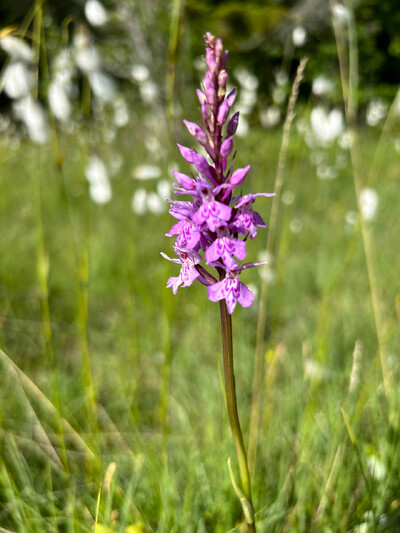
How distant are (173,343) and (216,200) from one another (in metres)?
2.28

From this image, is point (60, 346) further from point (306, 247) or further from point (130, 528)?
point (306, 247)

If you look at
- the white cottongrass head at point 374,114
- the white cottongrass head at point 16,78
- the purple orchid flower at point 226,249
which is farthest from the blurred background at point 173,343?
the purple orchid flower at point 226,249

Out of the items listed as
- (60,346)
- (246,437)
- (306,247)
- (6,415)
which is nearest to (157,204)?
(60,346)

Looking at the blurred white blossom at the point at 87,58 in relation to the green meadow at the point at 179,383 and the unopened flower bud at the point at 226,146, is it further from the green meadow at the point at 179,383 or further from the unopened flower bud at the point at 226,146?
the unopened flower bud at the point at 226,146

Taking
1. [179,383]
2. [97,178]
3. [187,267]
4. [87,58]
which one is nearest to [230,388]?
[187,267]

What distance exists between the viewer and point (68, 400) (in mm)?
2350

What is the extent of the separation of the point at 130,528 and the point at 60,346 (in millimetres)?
1872

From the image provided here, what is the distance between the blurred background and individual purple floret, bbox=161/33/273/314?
0.40m

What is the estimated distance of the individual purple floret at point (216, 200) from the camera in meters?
0.77

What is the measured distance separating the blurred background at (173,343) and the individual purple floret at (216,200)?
0.40 metres

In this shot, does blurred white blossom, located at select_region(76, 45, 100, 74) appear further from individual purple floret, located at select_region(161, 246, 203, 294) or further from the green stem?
the green stem

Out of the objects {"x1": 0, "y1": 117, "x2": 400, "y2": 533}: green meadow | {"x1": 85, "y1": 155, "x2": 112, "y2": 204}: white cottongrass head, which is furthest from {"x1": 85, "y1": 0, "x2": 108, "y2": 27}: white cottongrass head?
{"x1": 85, "y1": 155, "x2": 112, "y2": 204}: white cottongrass head

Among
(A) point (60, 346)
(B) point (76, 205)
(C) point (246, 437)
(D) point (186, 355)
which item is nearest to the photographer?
(C) point (246, 437)

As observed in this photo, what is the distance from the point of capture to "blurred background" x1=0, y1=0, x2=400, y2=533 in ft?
4.85
